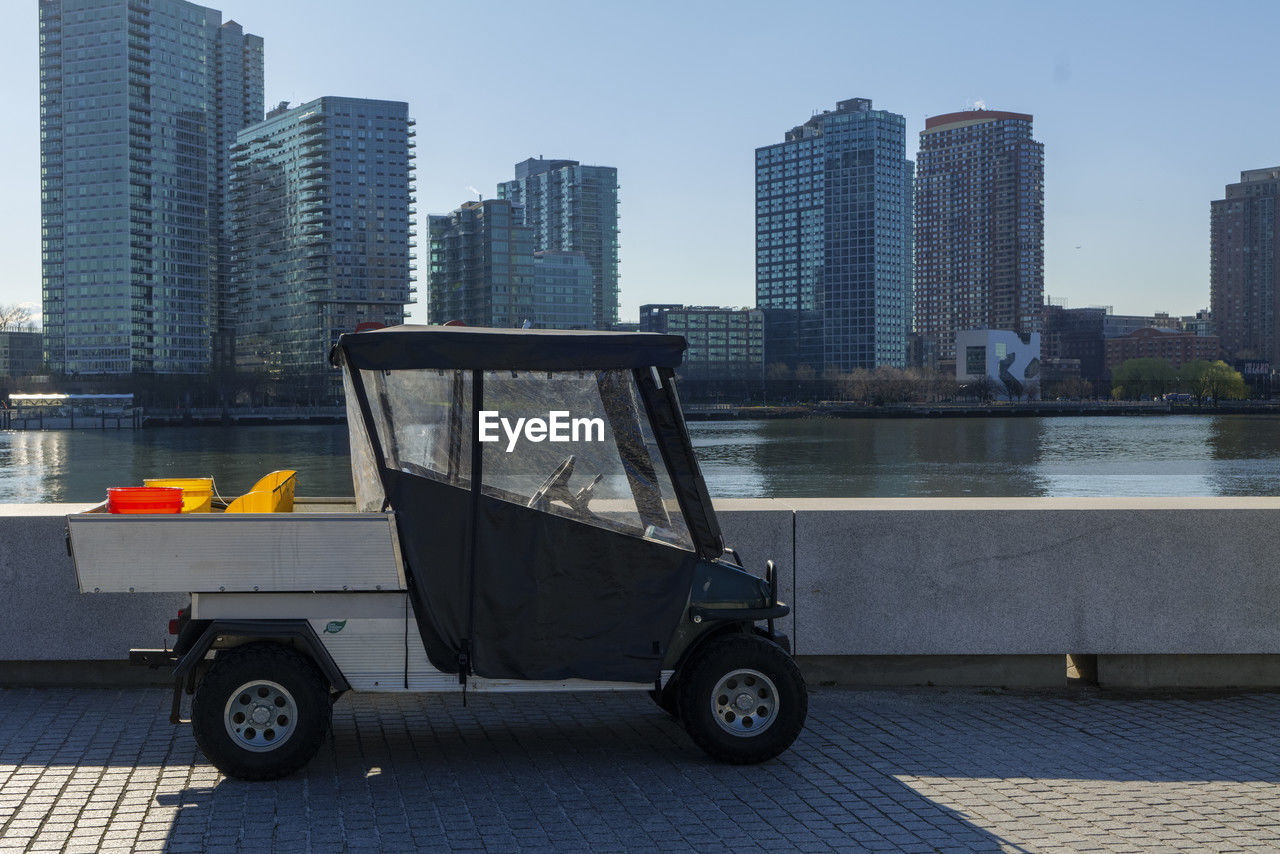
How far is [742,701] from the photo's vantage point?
5.54 metres

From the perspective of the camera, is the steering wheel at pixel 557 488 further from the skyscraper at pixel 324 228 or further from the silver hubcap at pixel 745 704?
the skyscraper at pixel 324 228

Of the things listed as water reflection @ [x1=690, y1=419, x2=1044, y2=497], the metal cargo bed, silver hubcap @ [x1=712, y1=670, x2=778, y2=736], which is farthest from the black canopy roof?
water reflection @ [x1=690, y1=419, x2=1044, y2=497]

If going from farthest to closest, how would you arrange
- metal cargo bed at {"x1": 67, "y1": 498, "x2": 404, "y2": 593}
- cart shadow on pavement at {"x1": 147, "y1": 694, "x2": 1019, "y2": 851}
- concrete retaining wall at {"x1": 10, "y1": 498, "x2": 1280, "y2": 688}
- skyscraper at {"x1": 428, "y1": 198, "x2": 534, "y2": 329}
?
skyscraper at {"x1": 428, "y1": 198, "x2": 534, "y2": 329}
concrete retaining wall at {"x1": 10, "y1": 498, "x2": 1280, "y2": 688}
metal cargo bed at {"x1": 67, "y1": 498, "x2": 404, "y2": 593}
cart shadow on pavement at {"x1": 147, "y1": 694, "x2": 1019, "y2": 851}

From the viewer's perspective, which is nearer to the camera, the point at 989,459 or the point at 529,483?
the point at 529,483

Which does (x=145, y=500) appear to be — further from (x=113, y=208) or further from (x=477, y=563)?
(x=113, y=208)

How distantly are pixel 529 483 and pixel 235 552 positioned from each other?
1318 mm

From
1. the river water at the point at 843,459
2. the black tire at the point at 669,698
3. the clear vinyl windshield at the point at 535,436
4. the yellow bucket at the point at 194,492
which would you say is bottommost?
the river water at the point at 843,459

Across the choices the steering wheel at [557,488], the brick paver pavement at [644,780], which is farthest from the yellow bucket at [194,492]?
the steering wheel at [557,488]

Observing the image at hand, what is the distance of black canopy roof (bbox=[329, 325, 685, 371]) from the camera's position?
534 centimetres

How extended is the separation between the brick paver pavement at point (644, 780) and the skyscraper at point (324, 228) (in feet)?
587

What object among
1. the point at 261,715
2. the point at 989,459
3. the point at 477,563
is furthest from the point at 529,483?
the point at 989,459

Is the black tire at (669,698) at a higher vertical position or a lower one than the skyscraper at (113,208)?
lower

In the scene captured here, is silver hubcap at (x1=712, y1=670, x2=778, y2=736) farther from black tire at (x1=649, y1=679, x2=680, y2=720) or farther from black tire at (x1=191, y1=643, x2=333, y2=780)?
black tire at (x1=191, y1=643, x2=333, y2=780)

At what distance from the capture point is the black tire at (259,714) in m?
5.27
